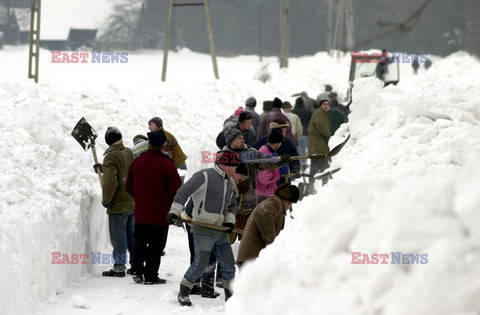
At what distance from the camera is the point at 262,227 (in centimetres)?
867

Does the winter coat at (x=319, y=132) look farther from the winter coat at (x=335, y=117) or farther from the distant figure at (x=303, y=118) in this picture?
the distant figure at (x=303, y=118)

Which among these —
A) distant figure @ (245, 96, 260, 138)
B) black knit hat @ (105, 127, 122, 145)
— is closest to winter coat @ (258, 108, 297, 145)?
distant figure @ (245, 96, 260, 138)

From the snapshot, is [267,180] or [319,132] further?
[319,132]

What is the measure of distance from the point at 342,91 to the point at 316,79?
142cm

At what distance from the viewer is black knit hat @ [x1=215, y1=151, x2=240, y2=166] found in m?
9.42

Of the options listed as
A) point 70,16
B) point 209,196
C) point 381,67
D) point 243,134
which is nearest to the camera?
point 209,196

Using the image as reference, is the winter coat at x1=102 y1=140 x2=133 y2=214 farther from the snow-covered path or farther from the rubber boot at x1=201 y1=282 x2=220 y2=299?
the rubber boot at x1=201 y1=282 x2=220 y2=299

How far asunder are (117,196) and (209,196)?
235cm

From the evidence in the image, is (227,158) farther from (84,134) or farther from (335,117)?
(335,117)

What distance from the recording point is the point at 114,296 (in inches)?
399

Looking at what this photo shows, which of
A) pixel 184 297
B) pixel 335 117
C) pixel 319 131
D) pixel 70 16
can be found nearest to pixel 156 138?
pixel 184 297

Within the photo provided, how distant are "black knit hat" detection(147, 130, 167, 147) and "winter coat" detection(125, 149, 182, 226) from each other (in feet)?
0.35

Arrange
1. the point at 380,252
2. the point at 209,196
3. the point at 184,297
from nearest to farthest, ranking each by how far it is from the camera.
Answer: the point at 380,252 < the point at 209,196 < the point at 184,297

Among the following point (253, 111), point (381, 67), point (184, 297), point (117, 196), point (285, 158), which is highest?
point (381, 67)
